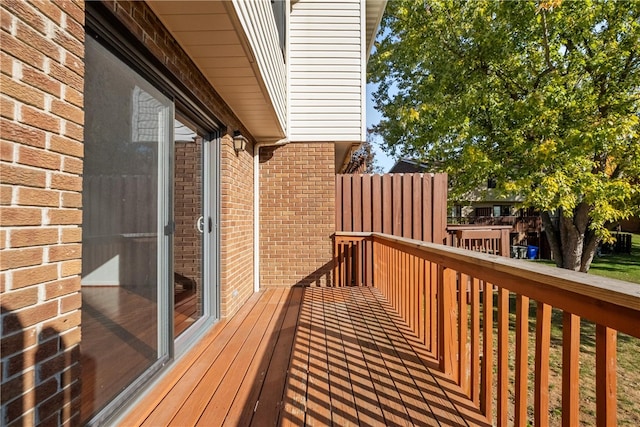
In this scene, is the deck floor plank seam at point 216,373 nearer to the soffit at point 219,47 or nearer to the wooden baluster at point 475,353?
the wooden baluster at point 475,353

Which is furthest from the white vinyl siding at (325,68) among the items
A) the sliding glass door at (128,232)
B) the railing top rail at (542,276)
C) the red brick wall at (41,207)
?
the red brick wall at (41,207)

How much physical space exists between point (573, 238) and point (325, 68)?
6.82 meters

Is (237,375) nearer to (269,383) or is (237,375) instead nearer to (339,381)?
(269,383)

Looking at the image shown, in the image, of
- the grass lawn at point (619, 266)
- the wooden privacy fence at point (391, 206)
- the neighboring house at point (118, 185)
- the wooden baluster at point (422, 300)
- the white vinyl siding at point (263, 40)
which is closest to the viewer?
the neighboring house at point (118, 185)

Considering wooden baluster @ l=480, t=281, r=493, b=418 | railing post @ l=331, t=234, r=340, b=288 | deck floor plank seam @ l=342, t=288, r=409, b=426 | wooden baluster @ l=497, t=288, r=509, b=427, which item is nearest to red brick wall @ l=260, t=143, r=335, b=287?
railing post @ l=331, t=234, r=340, b=288

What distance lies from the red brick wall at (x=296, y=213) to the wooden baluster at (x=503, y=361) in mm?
3466

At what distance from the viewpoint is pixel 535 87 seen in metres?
7.07

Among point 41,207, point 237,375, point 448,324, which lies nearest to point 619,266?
point 448,324

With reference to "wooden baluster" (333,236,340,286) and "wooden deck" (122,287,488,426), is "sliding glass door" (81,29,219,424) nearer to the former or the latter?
"wooden deck" (122,287,488,426)

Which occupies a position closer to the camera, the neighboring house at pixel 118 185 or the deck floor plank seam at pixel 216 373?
the neighboring house at pixel 118 185

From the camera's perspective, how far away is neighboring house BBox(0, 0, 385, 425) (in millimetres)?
1102

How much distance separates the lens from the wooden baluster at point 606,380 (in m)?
1.05

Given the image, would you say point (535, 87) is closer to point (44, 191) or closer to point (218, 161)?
point (218, 161)

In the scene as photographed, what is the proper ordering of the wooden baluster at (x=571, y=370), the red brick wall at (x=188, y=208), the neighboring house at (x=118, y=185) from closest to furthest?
the neighboring house at (x=118, y=185), the wooden baluster at (x=571, y=370), the red brick wall at (x=188, y=208)
